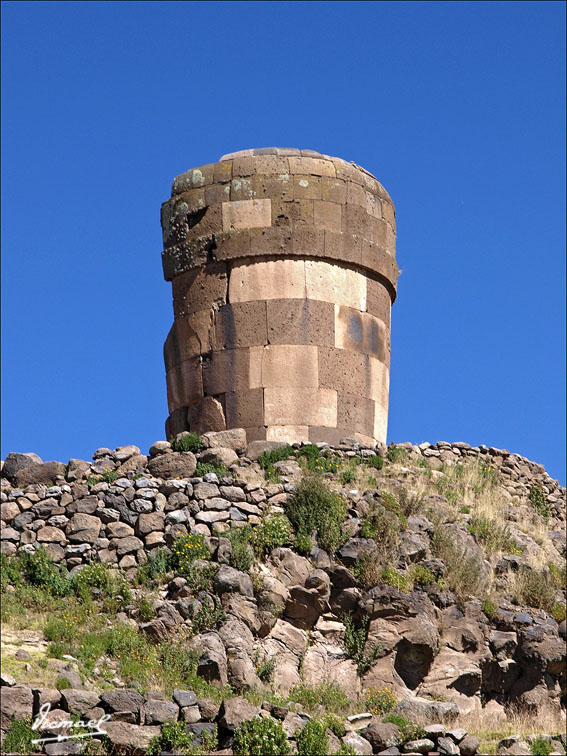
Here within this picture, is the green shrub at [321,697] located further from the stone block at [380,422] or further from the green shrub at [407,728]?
the stone block at [380,422]

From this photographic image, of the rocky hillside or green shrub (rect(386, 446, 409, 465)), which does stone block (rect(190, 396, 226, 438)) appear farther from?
green shrub (rect(386, 446, 409, 465))

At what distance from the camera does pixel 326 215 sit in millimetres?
17000

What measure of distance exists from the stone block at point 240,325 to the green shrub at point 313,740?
19.5 ft

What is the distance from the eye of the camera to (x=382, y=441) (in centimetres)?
1722

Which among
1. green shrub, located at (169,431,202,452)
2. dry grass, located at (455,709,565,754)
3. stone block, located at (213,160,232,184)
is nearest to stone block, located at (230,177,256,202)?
stone block, located at (213,160,232,184)

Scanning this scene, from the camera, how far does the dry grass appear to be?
40.7 ft

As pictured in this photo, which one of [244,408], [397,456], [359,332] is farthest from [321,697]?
[359,332]

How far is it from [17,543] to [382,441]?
5.15 meters

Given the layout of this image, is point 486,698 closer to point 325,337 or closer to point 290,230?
point 325,337

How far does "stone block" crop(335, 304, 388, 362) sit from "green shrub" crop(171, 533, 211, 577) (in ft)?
12.4

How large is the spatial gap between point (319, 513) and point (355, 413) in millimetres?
2576

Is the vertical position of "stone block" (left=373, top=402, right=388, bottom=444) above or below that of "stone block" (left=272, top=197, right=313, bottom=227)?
below

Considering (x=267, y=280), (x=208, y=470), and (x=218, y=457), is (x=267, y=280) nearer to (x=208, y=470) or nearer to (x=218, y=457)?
(x=218, y=457)

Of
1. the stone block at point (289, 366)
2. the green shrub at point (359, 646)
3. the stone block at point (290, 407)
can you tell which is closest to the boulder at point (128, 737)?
the green shrub at point (359, 646)
